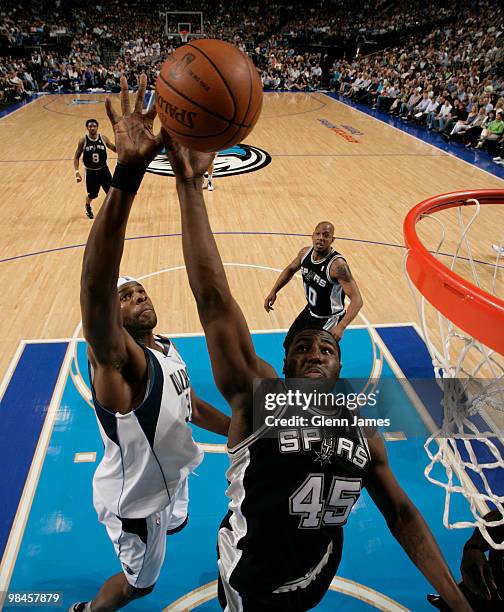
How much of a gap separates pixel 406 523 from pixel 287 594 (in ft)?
1.61

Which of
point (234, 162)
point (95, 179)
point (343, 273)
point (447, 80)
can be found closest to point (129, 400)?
point (343, 273)

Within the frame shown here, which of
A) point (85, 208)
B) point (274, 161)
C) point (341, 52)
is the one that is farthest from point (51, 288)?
point (341, 52)

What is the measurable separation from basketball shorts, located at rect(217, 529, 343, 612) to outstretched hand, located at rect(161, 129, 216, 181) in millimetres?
1274

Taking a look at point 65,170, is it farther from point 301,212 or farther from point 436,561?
point 436,561

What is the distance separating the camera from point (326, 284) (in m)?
4.18

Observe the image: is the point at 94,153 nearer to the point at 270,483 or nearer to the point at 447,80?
the point at 270,483

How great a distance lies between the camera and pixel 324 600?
2805mm

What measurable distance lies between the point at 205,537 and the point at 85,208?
21.6 ft

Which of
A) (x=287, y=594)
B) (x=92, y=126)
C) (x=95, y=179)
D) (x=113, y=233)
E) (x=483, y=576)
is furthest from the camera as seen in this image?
(x=95, y=179)

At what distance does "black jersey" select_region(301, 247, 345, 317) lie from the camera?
13.7 ft

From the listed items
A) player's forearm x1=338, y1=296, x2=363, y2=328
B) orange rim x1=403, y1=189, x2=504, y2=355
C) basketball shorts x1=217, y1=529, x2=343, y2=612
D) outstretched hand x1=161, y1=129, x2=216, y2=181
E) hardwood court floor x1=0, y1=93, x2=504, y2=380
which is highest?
outstretched hand x1=161, y1=129, x2=216, y2=181

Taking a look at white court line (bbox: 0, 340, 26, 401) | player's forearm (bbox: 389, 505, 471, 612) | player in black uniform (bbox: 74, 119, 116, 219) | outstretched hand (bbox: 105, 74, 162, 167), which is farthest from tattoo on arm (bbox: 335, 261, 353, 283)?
player in black uniform (bbox: 74, 119, 116, 219)

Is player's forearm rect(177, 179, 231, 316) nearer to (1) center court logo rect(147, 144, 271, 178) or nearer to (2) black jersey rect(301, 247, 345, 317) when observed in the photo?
(2) black jersey rect(301, 247, 345, 317)

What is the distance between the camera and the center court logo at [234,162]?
34.2 ft
